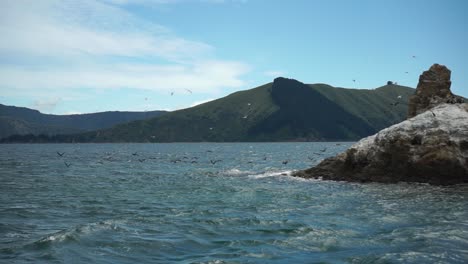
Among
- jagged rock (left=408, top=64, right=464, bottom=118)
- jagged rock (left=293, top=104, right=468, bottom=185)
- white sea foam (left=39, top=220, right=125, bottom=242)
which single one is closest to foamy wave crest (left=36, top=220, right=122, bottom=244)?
white sea foam (left=39, top=220, right=125, bottom=242)

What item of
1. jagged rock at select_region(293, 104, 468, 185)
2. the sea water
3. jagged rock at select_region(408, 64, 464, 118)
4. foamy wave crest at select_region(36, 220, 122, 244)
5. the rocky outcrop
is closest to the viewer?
the sea water

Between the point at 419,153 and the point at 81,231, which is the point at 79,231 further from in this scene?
the point at 419,153

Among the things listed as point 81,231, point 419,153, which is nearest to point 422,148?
point 419,153

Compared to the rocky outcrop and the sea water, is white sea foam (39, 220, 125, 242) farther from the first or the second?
the rocky outcrop

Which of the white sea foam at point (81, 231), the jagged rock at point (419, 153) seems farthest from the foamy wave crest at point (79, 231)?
the jagged rock at point (419, 153)

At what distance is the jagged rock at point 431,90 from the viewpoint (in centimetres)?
4587

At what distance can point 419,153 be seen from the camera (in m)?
38.7

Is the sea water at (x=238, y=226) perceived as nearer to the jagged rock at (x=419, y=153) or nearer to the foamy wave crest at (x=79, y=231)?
the foamy wave crest at (x=79, y=231)

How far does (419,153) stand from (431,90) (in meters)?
10.7

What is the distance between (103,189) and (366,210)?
2272 centimetres

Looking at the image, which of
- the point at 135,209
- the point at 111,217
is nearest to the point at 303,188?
the point at 135,209

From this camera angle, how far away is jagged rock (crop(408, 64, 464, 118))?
45869mm

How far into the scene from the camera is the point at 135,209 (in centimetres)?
2755

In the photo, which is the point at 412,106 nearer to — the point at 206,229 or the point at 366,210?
the point at 366,210
